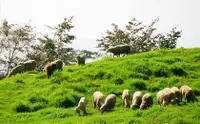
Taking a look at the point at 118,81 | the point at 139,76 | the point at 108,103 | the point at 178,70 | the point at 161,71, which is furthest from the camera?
the point at 178,70

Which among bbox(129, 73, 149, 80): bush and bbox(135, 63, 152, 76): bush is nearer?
bbox(129, 73, 149, 80): bush

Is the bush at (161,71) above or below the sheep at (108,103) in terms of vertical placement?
above

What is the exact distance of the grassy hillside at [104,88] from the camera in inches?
672

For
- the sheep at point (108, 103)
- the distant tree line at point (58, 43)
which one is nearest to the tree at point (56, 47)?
the distant tree line at point (58, 43)

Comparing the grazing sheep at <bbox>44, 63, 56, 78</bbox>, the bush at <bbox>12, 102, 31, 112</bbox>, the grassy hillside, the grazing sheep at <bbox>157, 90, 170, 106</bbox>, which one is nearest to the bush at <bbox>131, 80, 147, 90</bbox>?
the grassy hillside

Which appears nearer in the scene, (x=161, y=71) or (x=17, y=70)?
(x=161, y=71)

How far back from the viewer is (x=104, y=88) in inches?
913

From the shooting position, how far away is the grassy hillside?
1708cm

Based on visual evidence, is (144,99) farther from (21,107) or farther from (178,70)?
(178,70)

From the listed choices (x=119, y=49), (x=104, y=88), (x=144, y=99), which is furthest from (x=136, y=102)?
(x=119, y=49)

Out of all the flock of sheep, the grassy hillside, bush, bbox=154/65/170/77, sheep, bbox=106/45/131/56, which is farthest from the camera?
sheep, bbox=106/45/131/56

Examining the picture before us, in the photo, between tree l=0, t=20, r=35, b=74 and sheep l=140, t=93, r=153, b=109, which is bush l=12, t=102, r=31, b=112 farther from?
tree l=0, t=20, r=35, b=74

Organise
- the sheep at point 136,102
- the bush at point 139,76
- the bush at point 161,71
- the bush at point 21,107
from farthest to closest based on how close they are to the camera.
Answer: the bush at point 161,71, the bush at point 139,76, the bush at point 21,107, the sheep at point 136,102

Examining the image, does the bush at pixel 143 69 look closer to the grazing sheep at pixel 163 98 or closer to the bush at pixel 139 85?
the bush at pixel 139 85
